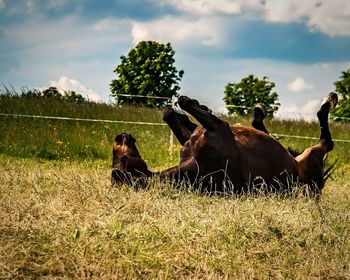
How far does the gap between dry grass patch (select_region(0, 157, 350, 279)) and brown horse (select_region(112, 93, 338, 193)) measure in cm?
25

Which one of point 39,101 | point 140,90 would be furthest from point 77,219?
point 140,90

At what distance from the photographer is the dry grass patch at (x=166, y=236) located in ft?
9.04

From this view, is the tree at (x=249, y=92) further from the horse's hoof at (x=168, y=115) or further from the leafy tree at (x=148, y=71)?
the horse's hoof at (x=168, y=115)

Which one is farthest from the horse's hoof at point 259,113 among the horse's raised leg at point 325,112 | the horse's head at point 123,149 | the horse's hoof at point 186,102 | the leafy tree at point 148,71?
the leafy tree at point 148,71

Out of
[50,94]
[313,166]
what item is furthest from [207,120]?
[50,94]

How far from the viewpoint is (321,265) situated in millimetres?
2887

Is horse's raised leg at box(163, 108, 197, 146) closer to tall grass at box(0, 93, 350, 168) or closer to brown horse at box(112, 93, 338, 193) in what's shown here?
brown horse at box(112, 93, 338, 193)

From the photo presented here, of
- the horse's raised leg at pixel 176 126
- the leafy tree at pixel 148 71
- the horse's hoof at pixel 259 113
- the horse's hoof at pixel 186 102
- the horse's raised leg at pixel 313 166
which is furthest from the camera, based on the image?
the leafy tree at pixel 148 71

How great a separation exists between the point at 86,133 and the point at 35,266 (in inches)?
374

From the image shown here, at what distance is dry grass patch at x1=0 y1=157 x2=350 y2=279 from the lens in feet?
9.04

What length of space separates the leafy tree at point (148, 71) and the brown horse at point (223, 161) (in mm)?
39007

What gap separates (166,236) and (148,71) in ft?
138

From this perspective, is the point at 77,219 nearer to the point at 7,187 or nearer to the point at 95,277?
the point at 95,277

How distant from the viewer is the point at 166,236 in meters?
3.25
